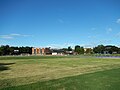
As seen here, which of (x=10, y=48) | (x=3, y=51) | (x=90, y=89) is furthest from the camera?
(x=10, y=48)

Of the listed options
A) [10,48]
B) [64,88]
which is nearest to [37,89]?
[64,88]

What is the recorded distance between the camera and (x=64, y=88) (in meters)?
14.0

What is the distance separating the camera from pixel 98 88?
13953 millimetres

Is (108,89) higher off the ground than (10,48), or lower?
lower

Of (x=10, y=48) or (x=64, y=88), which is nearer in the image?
(x=64, y=88)

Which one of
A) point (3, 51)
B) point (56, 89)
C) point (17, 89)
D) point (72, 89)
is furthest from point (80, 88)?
point (3, 51)

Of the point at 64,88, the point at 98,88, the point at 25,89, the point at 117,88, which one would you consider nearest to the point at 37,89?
the point at 25,89

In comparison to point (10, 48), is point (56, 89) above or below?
below

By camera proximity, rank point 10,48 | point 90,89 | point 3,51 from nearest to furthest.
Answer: point 90,89, point 3,51, point 10,48

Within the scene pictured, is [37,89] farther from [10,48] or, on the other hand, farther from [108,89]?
[10,48]

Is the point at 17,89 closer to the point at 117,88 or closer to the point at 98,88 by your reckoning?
the point at 98,88

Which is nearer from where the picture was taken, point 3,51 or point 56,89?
point 56,89

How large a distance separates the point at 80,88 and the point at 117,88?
244 cm

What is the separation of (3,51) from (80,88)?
565ft
